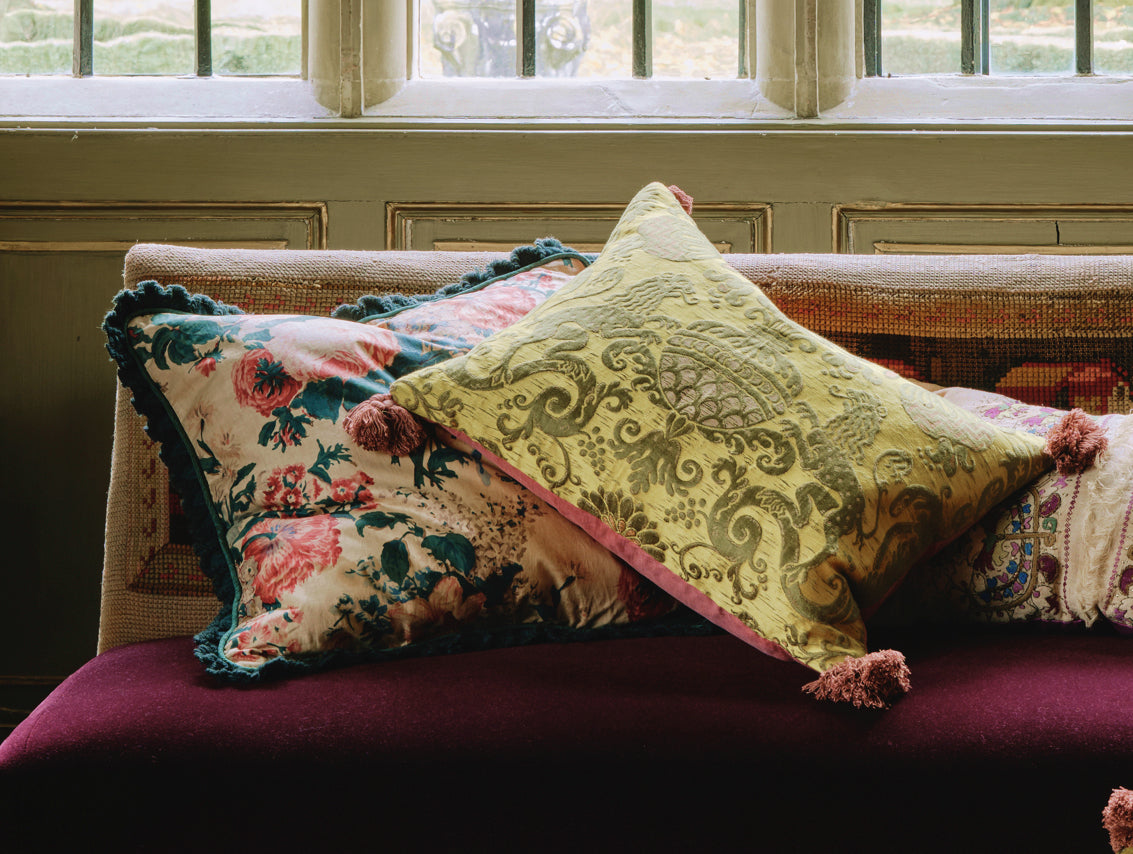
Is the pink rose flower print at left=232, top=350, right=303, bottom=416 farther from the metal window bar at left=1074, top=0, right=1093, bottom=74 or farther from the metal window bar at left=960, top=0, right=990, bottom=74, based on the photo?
the metal window bar at left=1074, top=0, right=1093, bottom=74

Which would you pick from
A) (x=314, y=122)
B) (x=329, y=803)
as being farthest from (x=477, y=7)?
(x=329, y=803)

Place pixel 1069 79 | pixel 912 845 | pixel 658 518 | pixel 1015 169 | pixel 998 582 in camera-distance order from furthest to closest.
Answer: pixel 1069 79 < pixel 1015 169 < pixel 998 582 < pixel 658 518 < pixel 912 845

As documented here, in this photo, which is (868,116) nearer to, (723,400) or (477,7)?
(477,7)

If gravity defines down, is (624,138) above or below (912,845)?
above

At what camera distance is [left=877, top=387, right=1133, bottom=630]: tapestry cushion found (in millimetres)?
893

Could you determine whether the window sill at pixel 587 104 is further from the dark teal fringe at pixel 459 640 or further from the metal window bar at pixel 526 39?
the dark teal fringe at pixel 459 640

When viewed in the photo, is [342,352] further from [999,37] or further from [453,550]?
[999,37]

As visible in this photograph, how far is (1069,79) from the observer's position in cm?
212

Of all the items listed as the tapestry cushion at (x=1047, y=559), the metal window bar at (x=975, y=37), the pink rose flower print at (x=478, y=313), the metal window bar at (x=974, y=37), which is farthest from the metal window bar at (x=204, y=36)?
the tapestry cushion at (x=1047, y=559)

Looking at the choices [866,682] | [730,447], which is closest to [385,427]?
[730,447]

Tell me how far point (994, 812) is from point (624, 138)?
1.59 metres

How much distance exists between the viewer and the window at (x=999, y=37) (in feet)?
7.10

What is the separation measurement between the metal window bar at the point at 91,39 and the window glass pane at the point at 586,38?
2.61ft

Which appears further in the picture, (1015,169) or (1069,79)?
(1069,79)
